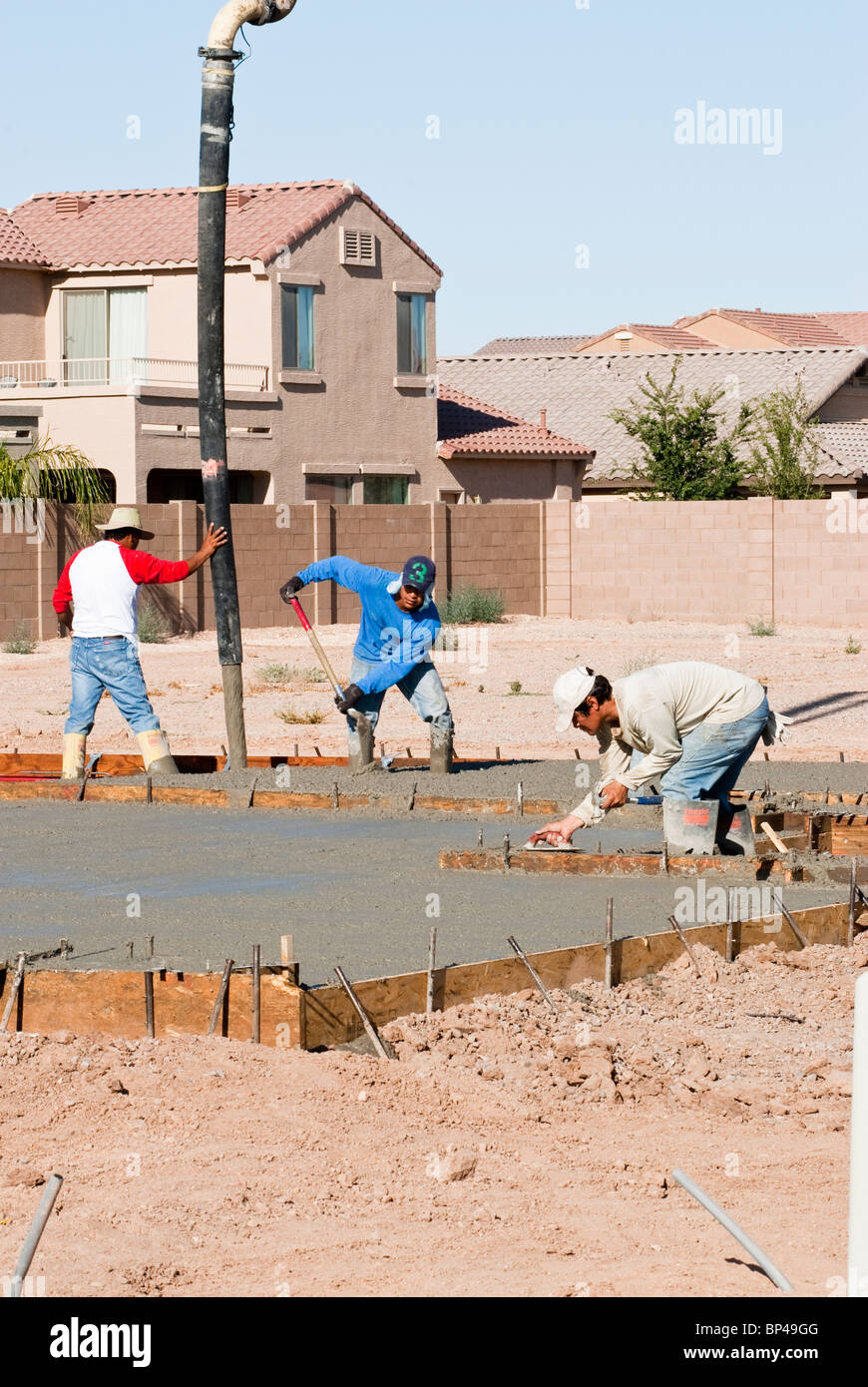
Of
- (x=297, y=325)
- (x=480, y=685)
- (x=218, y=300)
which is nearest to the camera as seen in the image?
(x=218, y=300)

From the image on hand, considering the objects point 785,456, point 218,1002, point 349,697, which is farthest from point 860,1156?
point 785,456

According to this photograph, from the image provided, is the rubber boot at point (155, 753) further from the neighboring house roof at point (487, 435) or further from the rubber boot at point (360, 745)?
the neighboring house roof at point (487, 435)

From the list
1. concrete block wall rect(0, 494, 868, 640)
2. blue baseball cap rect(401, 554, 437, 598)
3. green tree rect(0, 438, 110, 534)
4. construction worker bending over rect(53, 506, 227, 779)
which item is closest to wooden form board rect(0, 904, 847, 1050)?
blue baseball cap rect(401, 554, 437, 598)

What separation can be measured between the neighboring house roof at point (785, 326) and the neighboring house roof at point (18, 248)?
2767 cm

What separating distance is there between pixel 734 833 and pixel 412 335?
2568 centimetres

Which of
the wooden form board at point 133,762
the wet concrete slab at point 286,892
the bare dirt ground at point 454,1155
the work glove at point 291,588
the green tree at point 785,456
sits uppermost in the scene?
the green tree at point 785,456

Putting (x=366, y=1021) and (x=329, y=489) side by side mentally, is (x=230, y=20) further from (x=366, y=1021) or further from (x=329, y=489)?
(x=329, y=489)

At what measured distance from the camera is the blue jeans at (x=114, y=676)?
442 inches

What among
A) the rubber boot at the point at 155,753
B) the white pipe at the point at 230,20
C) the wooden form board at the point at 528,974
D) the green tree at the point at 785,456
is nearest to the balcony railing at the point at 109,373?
the green tree at the point at 785,456

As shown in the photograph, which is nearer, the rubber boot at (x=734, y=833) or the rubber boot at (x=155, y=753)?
the rubber boot at (x=734, y=833)

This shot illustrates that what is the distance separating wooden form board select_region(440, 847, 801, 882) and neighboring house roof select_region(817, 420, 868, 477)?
29689mm

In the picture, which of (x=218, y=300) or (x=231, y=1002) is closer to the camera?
(x=231, y=1002)

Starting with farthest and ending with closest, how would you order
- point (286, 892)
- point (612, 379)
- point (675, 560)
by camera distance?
1. point (612, 379)
2. point (675, 560)
3. point (286, 892)

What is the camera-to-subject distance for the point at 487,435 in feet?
118
